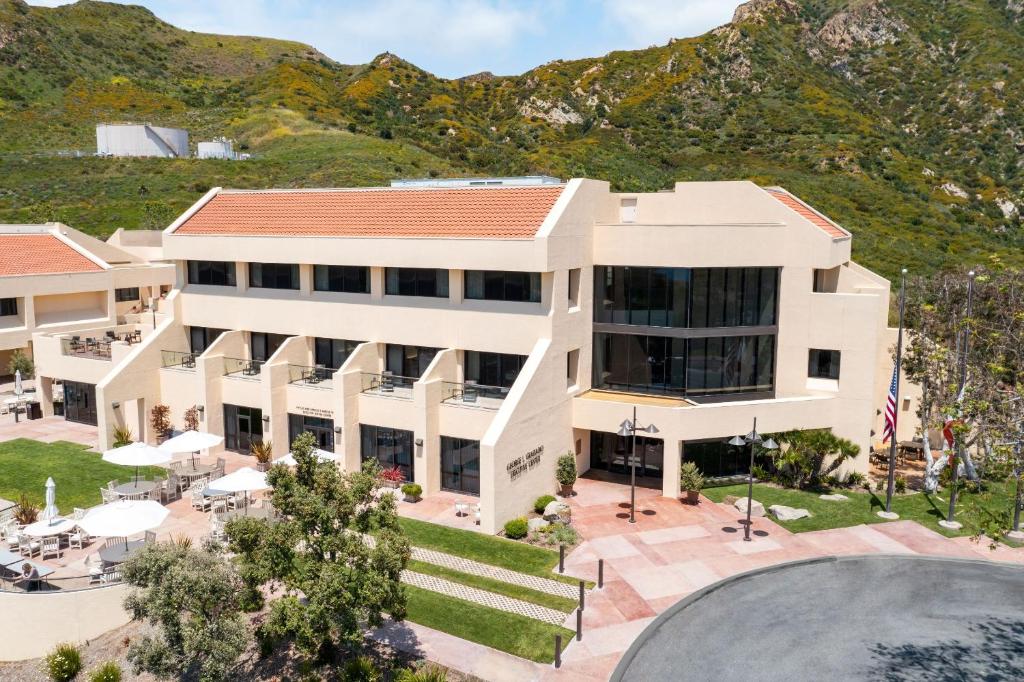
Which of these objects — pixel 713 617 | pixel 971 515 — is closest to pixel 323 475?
pixel 713 617

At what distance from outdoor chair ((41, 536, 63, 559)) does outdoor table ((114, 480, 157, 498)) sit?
10.5ft

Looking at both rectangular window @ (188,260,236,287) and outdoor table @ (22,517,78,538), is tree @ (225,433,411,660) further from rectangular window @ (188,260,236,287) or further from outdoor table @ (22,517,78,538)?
rectangular window @ (188,260,236,287)

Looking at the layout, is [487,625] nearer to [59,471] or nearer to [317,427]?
[317,427]

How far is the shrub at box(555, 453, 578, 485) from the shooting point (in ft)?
94.4

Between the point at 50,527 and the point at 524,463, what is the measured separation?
50.9 feet

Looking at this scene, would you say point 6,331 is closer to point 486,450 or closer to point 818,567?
point 486,450

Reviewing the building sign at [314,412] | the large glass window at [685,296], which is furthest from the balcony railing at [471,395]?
the large glass window at [685,296]

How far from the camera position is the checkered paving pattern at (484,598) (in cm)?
1966

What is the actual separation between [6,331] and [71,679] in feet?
101

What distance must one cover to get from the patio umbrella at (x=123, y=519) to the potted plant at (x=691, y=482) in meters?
18.4

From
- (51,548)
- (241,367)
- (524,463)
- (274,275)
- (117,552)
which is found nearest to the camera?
(117,552)

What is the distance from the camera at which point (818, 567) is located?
2312 centimetres

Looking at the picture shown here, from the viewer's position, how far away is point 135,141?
96.6 m

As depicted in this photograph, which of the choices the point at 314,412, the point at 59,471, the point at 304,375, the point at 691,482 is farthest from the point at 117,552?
the point at 691,482
